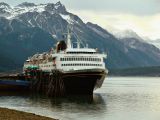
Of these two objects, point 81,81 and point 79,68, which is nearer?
point 81,81

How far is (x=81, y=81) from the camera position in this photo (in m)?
103

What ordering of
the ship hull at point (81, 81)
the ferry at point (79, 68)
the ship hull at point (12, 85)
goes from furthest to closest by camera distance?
1. the ship hull at point (12, 85)
2. the ferry at point (79, 68)
3. the ship hull at point (81, 81)

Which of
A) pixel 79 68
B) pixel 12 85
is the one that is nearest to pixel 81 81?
pixel 79 68

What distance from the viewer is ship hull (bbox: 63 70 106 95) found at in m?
102

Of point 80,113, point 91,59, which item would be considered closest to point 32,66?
point 91,59

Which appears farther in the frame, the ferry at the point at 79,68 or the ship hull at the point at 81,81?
the ferry at the point at 79,68

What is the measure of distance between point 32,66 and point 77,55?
37.4m

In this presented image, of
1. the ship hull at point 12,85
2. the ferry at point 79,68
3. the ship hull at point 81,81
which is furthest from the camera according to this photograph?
the ship hull at point 12,85

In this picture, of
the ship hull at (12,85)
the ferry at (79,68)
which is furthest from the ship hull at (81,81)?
the ship hull at (12,85)

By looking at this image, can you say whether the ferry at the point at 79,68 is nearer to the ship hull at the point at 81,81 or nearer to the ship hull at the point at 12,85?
the ship hull at the point at 81,81

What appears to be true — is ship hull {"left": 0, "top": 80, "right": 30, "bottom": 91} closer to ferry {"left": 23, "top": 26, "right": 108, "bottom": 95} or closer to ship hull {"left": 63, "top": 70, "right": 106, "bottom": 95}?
ferry {"left": 23, "top": 26, "right": 108, "bottom": 95}

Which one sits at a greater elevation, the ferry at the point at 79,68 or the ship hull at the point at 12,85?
the ferry at the point at 79,68

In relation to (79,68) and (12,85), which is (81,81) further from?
(12,85)

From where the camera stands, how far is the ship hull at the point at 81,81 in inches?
4013
